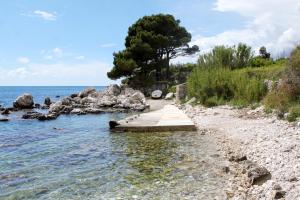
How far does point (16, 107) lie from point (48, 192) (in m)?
27.8

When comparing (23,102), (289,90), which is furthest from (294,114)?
(23,102)

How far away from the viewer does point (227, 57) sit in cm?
2977

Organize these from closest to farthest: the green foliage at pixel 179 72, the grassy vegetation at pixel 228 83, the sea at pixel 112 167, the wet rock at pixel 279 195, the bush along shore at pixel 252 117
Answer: the wet rock at pixel 279 195 → the bush along shore at pixel 252 117 → the sea at pixel 112 167 → the grassy vegetation at pixel 228 83 → the green foliage at pixel 179 72

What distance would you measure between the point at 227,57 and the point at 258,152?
2023 cm

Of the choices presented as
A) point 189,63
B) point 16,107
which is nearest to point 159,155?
point 16,107

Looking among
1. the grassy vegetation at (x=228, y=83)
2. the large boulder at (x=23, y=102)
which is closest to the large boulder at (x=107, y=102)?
the grassy vegetation at (x=228, y=83)

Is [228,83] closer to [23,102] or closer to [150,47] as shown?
[150,47]

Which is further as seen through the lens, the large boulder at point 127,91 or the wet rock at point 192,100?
the large boulder at point 127,91

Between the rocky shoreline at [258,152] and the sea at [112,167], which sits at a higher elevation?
the rocky shoreline at [258,152]

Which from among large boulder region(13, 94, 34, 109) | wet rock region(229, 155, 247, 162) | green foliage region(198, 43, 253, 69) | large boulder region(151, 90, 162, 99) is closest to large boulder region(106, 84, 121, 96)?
large boulder region(151, 90, 162, 99)

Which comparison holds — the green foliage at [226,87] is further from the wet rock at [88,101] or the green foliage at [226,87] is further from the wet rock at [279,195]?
the wet rock at [279,195]

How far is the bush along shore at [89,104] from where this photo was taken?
27172mm

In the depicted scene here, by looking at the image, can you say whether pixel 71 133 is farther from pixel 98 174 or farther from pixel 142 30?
pixel 142 30

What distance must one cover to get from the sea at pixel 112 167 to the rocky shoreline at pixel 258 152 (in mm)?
433
